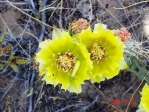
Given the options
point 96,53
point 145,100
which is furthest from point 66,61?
point 145,100

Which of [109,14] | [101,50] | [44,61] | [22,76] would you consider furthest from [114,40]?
[22,76]

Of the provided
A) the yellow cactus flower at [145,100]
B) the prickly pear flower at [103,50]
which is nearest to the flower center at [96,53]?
the prickly pear flower at [103,50]

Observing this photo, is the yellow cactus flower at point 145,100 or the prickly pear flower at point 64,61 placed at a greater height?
the prickly pear flower at point 64,61

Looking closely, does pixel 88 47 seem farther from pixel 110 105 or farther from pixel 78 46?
pixel 110 105

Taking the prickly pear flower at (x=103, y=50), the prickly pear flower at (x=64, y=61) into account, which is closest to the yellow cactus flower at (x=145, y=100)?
the prickly pear flower at (x=103, y=50)

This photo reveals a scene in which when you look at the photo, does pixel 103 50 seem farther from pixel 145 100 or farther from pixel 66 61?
pixel 145 100

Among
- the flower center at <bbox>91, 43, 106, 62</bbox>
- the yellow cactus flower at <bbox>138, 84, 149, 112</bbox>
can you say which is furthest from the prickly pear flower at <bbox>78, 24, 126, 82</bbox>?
Answer: the yellow cactus flower at <bbox>138, 84, 149, 112</bbox>

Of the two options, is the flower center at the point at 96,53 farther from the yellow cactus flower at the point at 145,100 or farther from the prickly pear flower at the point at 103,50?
the yellow cactus flower at the point at 145,100
